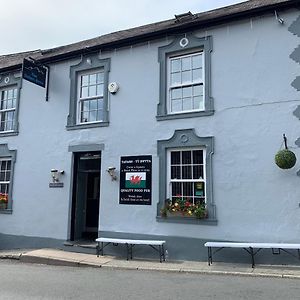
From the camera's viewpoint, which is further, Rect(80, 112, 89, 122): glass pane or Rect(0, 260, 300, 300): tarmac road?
Rect(80, 112, 89, 122): glass pane

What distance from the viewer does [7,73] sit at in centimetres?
1456

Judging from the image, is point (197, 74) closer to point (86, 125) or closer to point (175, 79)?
point (175, 79)

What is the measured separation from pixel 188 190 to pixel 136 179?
5.29 ft

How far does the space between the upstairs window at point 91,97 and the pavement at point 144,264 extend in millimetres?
4343

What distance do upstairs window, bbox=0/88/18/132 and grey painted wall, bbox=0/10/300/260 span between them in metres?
1.64

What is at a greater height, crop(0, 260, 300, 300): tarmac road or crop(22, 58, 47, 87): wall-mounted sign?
→ crop(22, 58, 47, 87): wall-mounted sign

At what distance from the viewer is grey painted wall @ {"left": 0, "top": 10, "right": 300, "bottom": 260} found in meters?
9.73

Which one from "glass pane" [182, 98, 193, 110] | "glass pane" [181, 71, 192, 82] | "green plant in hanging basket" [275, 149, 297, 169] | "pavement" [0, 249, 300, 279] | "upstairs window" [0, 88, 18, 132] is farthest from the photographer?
"upstairs window" [0, 88, 18, 132]

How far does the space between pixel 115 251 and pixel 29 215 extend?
3.64 metres

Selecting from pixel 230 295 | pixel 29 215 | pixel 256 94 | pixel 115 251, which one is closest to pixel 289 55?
pixel 256 94

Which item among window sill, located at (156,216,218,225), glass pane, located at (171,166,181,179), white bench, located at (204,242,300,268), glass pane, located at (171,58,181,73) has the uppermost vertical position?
glass pane, located at (171,58,181,73)

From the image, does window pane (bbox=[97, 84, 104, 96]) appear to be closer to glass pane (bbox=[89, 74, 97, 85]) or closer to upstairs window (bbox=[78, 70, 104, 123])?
upstairs window (bbox=[78, 70, 104, 123])

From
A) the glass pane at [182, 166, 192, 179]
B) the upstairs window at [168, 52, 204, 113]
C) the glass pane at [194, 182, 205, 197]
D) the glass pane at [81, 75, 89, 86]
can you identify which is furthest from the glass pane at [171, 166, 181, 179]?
the glass pane at [81, 75, 89, 86]

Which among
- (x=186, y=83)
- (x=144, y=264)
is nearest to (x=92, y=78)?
(x=186, y=83)
